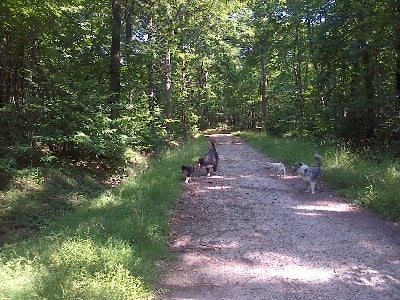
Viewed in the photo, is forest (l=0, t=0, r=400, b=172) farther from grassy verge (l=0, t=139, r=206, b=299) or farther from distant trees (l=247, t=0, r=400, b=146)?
grassy verge (l=0, t=139, r=206, b=299)

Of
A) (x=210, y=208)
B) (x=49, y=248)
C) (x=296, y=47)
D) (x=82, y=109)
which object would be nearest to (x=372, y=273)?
(x=210, y=208)

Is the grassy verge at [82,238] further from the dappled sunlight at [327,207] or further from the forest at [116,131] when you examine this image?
the dappled sunlight at [327,207]

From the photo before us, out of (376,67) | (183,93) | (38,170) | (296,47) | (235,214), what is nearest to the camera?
(235,214)

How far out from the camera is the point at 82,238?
19.6 ft

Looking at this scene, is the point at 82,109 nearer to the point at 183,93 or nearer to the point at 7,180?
the point at 7,180

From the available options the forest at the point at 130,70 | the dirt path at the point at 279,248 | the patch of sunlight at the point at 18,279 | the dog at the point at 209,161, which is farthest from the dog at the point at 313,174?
the patch of sunlight at the point at 18,279

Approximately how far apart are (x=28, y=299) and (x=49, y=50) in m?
10.3

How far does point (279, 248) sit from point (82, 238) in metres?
3.26

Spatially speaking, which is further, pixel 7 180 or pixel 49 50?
pixel 49 50

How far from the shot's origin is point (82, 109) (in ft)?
41.4

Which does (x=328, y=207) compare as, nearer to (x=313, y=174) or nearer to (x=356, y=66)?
(x=313, y=174)

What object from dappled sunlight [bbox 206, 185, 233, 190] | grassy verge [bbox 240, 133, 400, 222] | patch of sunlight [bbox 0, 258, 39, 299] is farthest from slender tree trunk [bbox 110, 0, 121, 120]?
patch of sunlight [bbox 0, 258, 39, 299]

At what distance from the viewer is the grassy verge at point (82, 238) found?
4.55 meters

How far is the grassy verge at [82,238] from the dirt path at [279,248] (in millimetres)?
479
